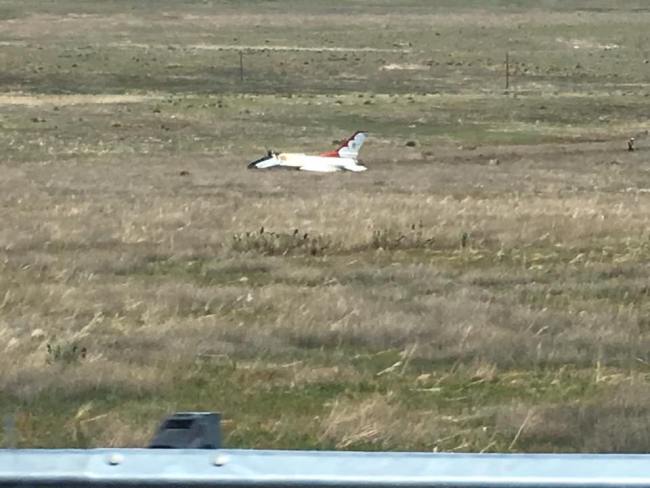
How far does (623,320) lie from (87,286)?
4085 mm

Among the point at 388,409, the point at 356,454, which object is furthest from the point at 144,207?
the point at 356,454

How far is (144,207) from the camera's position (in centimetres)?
1742

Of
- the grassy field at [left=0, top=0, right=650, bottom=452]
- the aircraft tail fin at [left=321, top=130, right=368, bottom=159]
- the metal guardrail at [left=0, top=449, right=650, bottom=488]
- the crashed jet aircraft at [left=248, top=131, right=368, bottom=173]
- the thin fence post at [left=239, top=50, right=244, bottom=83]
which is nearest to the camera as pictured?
the metal guardrail at [left=0, top=449, right=650, bottom=488]

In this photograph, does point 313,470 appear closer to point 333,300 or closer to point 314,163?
point 333,300

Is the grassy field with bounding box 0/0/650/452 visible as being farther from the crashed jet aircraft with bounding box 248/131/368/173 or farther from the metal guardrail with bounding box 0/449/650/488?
the metal guardrail with bounding box 0/449/650/488

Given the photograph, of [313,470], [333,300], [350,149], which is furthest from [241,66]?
[313,470]

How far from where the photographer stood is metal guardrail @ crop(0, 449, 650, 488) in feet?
7.89

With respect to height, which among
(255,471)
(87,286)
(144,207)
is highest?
(255,471)

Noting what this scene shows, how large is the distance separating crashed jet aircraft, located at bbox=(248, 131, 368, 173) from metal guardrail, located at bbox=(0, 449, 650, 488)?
2907cm

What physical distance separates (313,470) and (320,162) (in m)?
31.0

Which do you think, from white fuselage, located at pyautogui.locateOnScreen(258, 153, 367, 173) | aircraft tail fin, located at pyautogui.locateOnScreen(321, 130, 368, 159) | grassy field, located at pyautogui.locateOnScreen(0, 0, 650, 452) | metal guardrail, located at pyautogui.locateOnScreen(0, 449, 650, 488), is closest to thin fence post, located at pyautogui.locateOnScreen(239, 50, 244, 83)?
grassy field, located at pyautogui.locateOnScreen(0, 0, 650, 452)

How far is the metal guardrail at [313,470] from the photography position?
2404 millimetres

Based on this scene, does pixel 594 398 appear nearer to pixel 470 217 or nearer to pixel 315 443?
pixel 315 443

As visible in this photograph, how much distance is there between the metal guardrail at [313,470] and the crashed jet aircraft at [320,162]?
2907 cm
